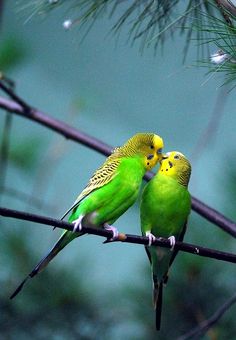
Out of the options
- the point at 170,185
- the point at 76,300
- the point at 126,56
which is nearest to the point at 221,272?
the point at 76,300

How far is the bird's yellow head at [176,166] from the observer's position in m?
0.76

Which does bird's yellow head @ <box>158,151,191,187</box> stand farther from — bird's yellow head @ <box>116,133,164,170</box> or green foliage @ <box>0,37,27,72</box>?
green foliage @ <box>0,37,27,72</box>

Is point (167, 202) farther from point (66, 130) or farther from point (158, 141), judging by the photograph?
point (66, 130)

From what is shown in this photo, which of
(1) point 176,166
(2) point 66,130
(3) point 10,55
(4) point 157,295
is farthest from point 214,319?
(3) point 10,55

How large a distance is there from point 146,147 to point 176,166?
0.09 meters

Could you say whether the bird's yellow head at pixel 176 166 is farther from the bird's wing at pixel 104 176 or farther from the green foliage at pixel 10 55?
the green foliage at pixel 10 55

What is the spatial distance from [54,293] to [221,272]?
0.24m

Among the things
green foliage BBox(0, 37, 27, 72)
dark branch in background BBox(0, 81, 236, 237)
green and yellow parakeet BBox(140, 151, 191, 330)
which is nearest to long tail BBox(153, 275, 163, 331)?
green and yellow parakeet BBox(140, 151, 191, 330)

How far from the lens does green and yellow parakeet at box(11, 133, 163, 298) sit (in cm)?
70

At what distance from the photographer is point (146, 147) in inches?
26.9

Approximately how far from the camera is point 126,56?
178cm

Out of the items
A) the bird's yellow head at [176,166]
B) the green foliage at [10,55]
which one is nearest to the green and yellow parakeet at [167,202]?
the bird's yellow head at [176,166]

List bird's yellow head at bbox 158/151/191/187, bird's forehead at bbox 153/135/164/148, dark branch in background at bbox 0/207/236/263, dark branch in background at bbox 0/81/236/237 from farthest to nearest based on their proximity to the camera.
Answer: dark branch in background at bbox 0/81/236/237
bird's yellow head at bbox 158/151/191/187
bird's forehead at bbox 153/135/164/148
dark branch in background at bbox 0/207/236/263

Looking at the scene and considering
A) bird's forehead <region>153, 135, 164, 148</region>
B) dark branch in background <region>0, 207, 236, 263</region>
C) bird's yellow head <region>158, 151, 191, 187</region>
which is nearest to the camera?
dark branch in background <region>0, 207, 236, 263</region>
